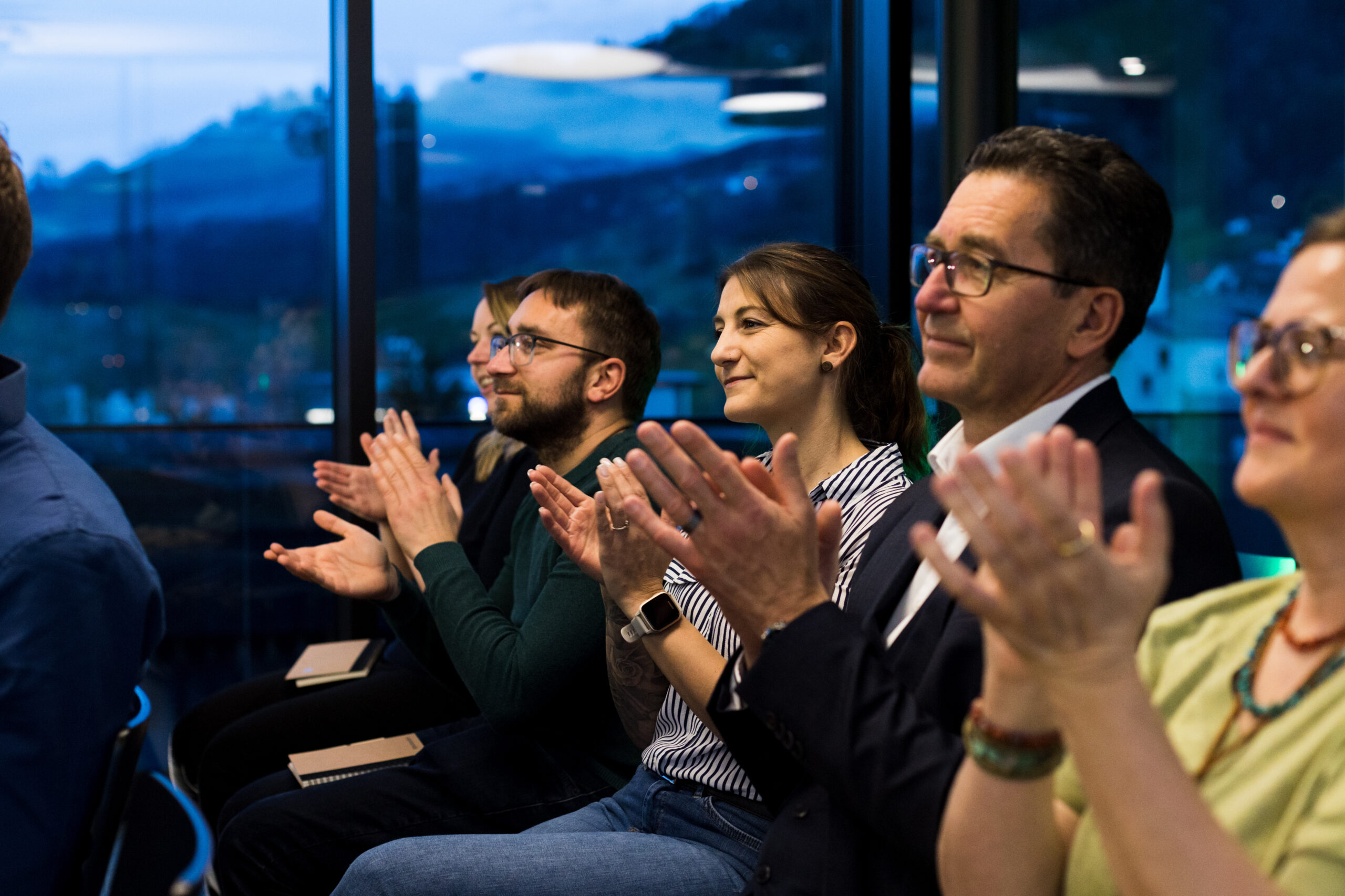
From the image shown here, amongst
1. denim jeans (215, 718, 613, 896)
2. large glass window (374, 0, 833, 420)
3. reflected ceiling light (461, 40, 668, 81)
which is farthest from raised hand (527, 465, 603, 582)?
reflected ceiling light (461, 40, 668, 81)

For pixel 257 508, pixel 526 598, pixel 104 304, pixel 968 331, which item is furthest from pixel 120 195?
pixel 968 331

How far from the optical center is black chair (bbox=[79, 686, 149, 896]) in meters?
1.14

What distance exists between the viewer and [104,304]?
3.62m

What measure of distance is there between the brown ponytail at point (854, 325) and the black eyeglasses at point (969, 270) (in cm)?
47

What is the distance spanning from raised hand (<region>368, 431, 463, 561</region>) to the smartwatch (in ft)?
2.51

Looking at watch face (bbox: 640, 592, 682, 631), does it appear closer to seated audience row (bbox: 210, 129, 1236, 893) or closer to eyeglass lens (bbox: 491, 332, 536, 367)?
seated audience row (bbox: 210, 129, 1236, 893)

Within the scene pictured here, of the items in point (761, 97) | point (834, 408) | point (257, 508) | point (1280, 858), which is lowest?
point (257, 508)

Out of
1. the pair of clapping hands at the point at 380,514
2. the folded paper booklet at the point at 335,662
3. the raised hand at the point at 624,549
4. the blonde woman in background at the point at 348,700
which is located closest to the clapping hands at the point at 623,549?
the raised hand at the point at 624,549

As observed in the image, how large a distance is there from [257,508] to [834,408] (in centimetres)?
248

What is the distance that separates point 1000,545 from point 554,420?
175cm

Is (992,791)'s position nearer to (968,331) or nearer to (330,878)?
(968,331)

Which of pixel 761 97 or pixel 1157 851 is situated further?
pixel 761 97

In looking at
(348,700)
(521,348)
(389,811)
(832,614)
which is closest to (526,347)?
(521,348)

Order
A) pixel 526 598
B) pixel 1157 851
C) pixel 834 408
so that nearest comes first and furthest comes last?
pixel 1157 851 → pixel 834 408 → pixel 526 598
